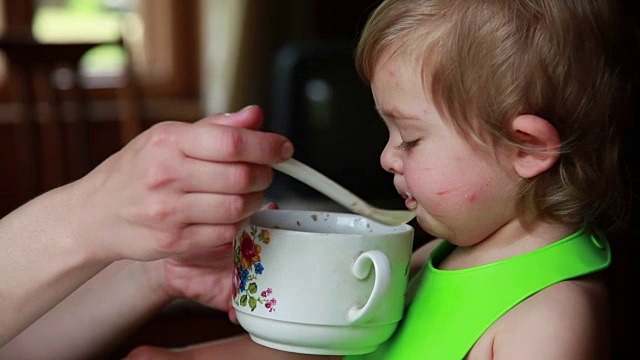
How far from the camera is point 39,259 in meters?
0.82

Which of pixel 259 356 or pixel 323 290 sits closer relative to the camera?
pixel 323 290

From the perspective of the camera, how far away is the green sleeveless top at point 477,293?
79 cm

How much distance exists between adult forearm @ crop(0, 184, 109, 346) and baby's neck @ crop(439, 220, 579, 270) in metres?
0.35

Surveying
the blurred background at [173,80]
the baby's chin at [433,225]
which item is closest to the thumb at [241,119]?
the baby's chin at [433,225]

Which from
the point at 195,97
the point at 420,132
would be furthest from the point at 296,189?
the point at 420,132

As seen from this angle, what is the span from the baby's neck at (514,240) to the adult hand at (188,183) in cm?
24

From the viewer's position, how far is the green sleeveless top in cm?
79

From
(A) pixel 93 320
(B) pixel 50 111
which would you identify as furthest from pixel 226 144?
(B) pixel 50 111

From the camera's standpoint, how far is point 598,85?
32.0 inches

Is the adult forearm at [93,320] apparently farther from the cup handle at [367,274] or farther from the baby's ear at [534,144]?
the baby's ear at [534,144]

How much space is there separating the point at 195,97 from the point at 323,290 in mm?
3407

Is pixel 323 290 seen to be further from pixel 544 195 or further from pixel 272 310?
pixel 544 195

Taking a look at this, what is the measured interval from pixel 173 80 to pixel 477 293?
134 inches

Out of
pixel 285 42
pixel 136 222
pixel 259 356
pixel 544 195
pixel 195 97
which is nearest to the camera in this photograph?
pixel 136 222
